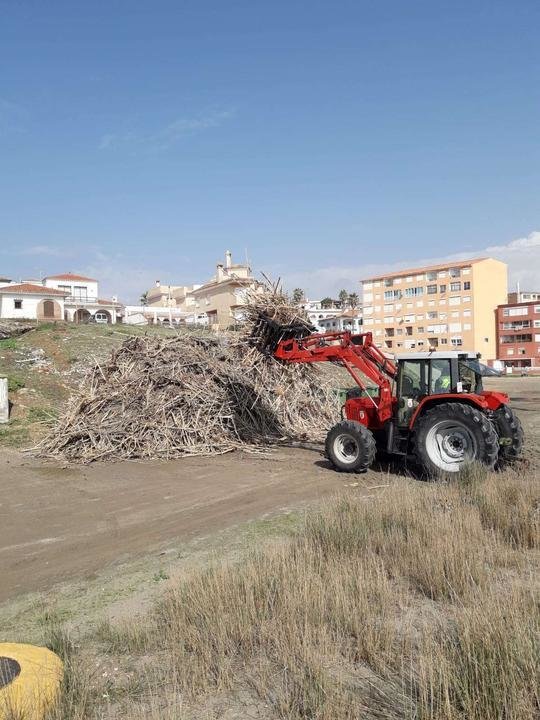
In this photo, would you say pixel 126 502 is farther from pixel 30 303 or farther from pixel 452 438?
pixel 30 303

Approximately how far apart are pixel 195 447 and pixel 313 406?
431cm

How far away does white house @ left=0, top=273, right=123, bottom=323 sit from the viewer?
58188mm

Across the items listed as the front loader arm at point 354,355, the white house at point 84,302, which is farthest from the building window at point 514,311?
the front loader arm at point 354,355

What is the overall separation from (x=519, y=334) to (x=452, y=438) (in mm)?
77160

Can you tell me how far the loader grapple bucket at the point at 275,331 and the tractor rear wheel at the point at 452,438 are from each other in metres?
4.12

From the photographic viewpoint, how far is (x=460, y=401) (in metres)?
10.3

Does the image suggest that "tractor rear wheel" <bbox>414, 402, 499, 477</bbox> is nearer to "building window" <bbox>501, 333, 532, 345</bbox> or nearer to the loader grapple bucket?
the loader grapple bucket

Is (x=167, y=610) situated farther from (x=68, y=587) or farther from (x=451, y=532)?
(x=451, y=532)

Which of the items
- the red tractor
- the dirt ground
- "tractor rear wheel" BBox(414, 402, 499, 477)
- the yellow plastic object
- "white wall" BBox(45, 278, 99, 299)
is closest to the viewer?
the yellow plastic object

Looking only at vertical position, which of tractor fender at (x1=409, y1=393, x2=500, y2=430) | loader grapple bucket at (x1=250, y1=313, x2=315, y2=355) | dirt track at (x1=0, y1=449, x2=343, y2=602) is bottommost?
dirt track at (x1=0, y1=449, x2=343, y2=602)

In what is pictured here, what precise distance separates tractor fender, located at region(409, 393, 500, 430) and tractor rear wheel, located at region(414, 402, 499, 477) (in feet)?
0.34

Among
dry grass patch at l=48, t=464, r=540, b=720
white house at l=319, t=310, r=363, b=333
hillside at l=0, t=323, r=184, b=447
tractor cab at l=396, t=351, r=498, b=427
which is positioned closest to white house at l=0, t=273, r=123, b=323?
hillside at l=0, t=323, r=184, b=447

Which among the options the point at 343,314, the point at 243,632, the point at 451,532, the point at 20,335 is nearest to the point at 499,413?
the point at 451,532

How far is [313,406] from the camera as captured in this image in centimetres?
1684
